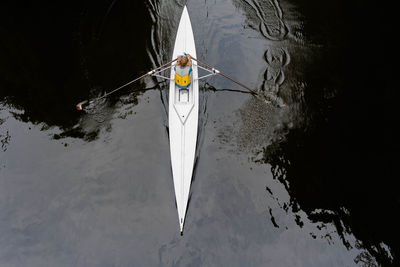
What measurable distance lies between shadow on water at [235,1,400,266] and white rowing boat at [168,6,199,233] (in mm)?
2983

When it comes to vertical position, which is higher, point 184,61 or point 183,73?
point 184,61

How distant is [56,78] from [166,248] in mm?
11673

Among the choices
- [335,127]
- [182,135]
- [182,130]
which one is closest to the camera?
[182,135]

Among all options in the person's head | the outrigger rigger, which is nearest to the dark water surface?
the outrigger rigger

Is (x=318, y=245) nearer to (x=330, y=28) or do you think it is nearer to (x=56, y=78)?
(x=330, y=28)

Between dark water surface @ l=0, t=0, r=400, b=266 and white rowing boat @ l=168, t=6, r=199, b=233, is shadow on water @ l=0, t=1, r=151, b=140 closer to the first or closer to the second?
dark water surface @ l=0, t=0, r=400, b=266

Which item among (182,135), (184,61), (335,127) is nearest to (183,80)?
(184,61)

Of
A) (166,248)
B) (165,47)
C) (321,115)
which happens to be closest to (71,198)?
(166,248)

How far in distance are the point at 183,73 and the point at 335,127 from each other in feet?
28.1

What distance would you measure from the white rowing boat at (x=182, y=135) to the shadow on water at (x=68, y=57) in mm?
2985

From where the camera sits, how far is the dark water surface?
10750 millimetres

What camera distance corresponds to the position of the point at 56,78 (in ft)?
→ 49.5

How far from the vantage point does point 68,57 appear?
16.0 metres

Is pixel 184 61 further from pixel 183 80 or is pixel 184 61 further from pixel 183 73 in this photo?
pixel 183 80
